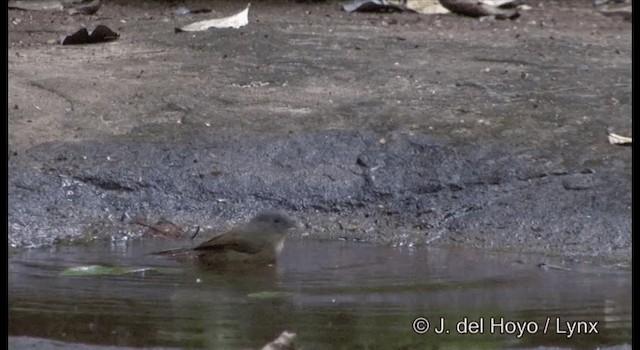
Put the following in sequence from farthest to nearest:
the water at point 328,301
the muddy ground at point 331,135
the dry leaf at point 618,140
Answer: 1. the dry leaf at point 618,140
2. the muddy ground at point 331,135
3. the water at point 328,301

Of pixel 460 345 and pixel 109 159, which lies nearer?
pixel 460 345

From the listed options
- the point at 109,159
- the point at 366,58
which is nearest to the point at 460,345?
the point at 109,159

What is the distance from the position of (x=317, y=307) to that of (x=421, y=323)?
362 millimetres

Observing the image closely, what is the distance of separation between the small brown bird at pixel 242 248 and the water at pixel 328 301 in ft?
0.22

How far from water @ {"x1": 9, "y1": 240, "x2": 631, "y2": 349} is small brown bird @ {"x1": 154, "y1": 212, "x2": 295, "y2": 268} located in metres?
0.07

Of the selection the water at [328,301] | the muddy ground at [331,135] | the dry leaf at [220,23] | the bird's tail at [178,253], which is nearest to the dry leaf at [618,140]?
the muddy ground at [331,135]

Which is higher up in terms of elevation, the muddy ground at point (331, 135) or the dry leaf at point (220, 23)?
the muddy ground at point (331, 135)

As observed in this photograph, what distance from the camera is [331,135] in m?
6.73

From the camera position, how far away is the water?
413 centimetres

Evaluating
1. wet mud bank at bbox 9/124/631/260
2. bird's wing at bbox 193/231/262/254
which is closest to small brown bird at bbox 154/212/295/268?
bird's wing at bbox 193/231/262/254

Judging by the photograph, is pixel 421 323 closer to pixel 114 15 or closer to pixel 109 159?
pixel 109 159

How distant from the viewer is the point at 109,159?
6.27 metres

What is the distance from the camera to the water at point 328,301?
4.13 m

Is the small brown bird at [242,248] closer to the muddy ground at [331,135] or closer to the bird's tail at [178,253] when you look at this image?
the bird's tail at [178,253]
